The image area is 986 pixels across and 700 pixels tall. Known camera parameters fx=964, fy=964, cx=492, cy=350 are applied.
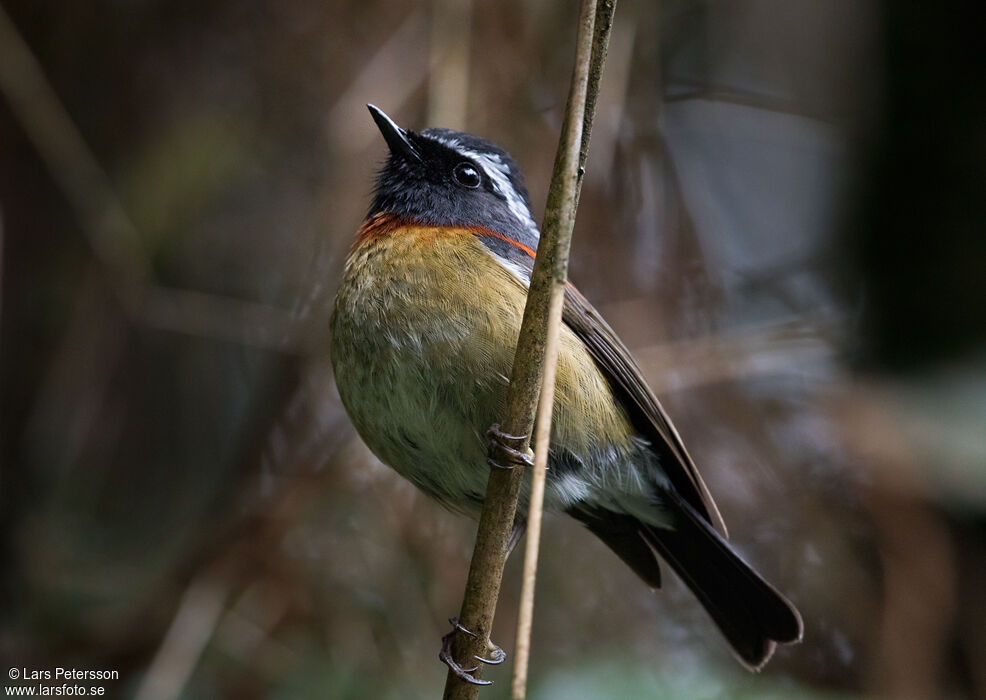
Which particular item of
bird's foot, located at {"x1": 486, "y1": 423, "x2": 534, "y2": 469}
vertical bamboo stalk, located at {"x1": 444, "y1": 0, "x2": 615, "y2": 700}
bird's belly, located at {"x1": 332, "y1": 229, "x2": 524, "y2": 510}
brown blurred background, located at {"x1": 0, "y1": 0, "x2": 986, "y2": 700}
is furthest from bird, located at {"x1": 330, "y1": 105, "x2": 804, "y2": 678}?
brown blurred background, located at {"x1": 0, "y1": 0, "x2": 986, "y2": 700}

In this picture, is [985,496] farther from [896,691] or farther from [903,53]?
[903,53]

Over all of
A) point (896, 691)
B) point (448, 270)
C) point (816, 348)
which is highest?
point (448, 270)

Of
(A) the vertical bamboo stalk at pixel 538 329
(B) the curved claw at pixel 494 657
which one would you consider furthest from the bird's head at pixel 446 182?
(B) the curved claw at pixel 494 657

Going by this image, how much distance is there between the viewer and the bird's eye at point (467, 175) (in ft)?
10.7

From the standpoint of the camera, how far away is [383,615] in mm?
4055

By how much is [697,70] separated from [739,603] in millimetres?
3105

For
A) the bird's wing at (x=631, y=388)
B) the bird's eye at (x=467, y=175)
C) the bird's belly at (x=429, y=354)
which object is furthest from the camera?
the bird's eye at (x=467, y=175)

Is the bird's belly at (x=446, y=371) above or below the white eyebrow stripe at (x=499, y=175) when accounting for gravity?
below

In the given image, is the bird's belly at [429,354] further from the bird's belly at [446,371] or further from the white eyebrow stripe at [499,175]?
the white eyebrow stripe at [499,175]

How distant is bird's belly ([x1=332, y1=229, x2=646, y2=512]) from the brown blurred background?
120 centimetres

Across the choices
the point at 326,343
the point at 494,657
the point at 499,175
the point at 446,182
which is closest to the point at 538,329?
the point at 494,657

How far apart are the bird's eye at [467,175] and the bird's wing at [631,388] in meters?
0.55

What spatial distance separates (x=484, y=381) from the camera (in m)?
2.62

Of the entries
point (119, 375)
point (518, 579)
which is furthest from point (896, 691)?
point (119, 375)
